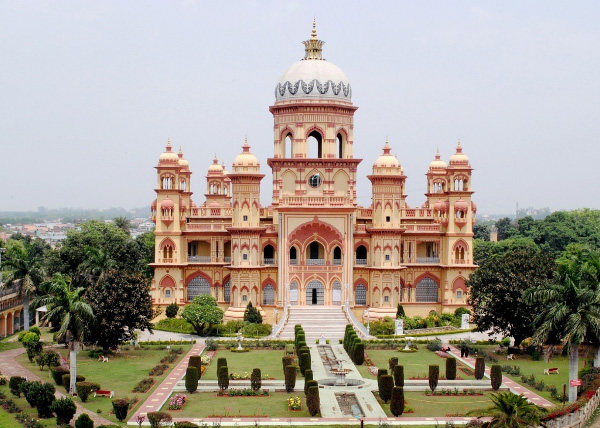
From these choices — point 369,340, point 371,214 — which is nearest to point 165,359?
A: point 369,340

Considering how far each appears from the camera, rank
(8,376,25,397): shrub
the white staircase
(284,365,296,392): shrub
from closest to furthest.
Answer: (8,376,25,397): shrub < (284,365,296,392): shrub < the white staircase

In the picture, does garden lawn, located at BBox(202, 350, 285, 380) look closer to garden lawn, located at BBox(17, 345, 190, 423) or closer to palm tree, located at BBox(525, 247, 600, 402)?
garden lawn, located at BBox(17, 345, 190, 423)

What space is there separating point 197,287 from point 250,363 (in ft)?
59.3

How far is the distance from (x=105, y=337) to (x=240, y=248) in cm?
1528

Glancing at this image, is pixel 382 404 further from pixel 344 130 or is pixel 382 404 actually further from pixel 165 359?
pixel 344 130

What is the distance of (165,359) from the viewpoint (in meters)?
44.5

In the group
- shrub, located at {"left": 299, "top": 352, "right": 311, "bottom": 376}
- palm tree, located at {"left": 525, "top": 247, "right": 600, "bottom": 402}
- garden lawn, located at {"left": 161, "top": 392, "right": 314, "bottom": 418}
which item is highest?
palm tree, located at {"left": 525, "top": 247, "right": 600, "bottom": 402}

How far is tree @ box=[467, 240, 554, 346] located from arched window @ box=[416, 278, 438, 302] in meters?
12.2

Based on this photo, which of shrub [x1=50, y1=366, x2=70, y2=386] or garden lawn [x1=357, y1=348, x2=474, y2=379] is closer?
shrub [x1=50, y1=366, x2=70, y2=386]

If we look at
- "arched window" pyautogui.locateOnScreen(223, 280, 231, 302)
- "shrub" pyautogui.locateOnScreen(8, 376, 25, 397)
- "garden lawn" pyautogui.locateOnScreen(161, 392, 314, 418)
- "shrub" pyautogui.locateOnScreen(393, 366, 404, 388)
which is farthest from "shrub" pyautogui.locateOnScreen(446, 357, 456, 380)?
"arched window" pyautogui.locateOnScreen(223, 280, 231, 302)

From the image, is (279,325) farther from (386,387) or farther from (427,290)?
(386,387)

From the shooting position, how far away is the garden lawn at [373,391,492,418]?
33.5 m

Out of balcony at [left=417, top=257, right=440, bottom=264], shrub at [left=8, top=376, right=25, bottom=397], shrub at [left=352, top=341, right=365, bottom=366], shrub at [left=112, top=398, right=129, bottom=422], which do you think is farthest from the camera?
balcony at [left=417, top=257, right=440, bottom=264]

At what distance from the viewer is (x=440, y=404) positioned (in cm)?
3497
